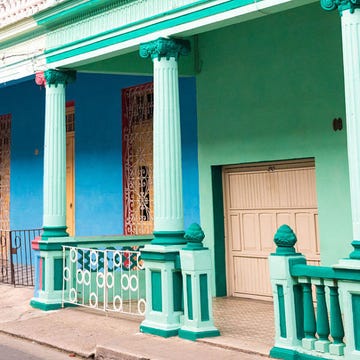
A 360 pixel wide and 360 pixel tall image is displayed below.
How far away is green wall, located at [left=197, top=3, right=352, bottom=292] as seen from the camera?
324 inches

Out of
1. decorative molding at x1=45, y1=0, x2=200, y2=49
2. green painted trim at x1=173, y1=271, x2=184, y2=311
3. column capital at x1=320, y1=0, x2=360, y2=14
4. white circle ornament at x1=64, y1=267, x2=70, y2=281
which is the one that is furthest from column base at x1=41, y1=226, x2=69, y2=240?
column capital at x1=320, y1=0, x2=360, y2=14

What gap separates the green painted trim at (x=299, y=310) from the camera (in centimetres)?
571

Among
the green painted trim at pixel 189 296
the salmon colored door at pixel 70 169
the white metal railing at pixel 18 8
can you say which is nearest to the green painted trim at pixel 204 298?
the green painted trim at pixel 189 296

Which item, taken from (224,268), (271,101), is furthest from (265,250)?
(271,101)

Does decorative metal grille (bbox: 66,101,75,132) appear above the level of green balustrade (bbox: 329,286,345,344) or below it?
above

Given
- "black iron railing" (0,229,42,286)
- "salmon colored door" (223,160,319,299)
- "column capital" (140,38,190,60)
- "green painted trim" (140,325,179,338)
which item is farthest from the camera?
"black iron railing" (0,229,42,286)

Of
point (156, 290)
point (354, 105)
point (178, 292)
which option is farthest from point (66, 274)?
point (354, 105)

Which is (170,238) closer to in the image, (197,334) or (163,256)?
(163,256)

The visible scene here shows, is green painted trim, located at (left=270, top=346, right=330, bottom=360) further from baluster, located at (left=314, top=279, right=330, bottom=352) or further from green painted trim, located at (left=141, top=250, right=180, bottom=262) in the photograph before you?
green painted trim, located at (left=141, top=250, right=180, bottom=262)

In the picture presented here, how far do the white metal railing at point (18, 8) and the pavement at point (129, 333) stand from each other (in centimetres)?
459

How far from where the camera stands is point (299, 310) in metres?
5.73

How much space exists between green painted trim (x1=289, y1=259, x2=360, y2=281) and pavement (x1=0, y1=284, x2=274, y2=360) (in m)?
0.91

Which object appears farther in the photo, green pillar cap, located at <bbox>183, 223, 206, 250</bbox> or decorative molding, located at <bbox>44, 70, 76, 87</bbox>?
decorative molding, located at <bbox>44, 70, 76, 87</bbox>

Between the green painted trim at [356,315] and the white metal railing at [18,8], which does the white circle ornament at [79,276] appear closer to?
the white metal railing at [18,8]
